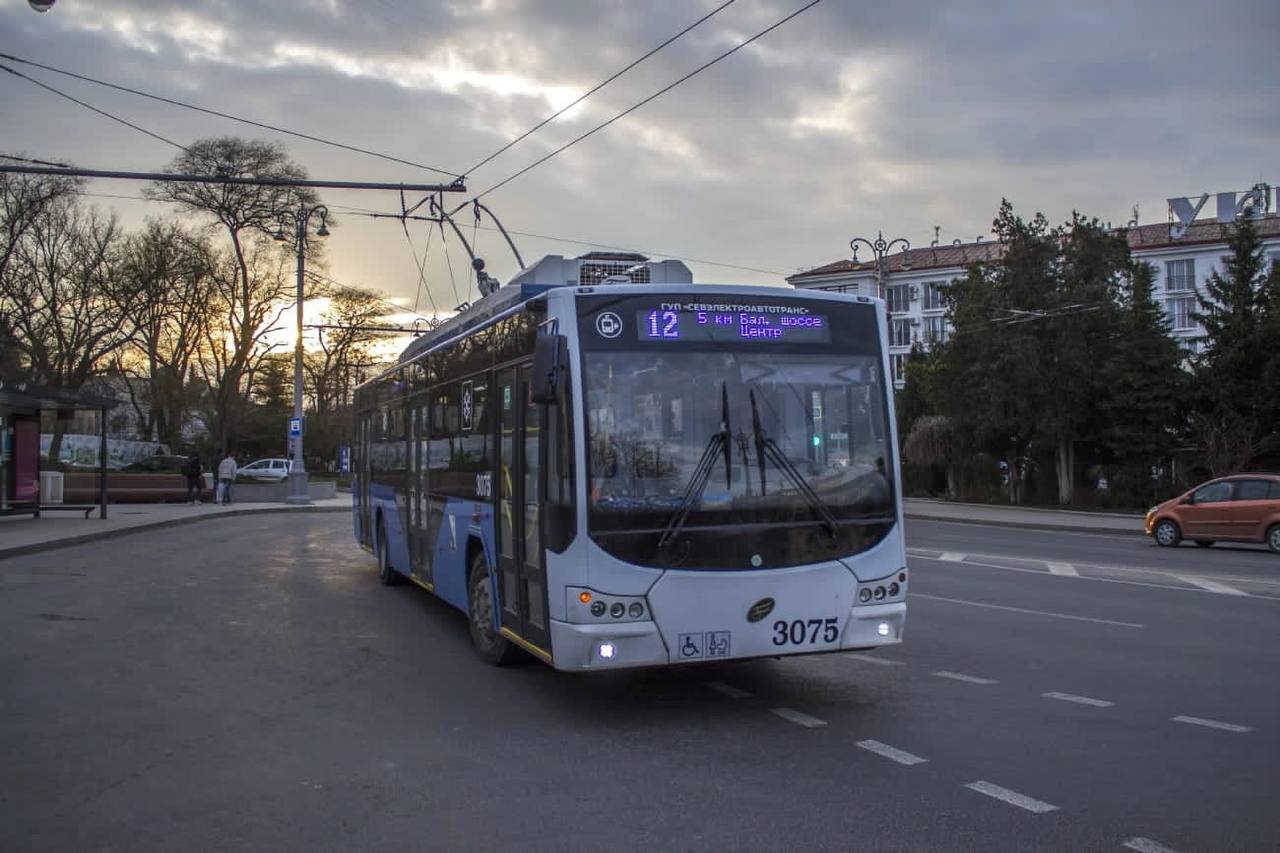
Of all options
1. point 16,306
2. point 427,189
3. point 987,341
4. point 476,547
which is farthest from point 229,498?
point 476,547

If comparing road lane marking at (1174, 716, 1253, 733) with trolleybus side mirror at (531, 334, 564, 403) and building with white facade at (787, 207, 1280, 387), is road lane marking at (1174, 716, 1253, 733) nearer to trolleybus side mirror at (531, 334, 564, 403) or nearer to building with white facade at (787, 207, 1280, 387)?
trolleybus side mirror at (531, 334, 564, 403)

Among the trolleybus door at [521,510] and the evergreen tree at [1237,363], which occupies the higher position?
the evergreen tree at [1237,363]

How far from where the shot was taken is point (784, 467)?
24.5 feet

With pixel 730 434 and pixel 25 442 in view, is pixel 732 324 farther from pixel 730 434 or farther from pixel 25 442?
pixel 25 442

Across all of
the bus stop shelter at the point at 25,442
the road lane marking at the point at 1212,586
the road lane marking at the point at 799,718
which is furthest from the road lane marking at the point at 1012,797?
the bus stop shelter at the point at 25,442

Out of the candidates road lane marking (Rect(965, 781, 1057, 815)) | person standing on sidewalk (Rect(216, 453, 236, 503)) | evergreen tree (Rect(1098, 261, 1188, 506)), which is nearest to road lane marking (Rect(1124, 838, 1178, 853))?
road lane marking (Rect(965, 781, 1057, 815))

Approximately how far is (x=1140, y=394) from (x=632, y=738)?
37.3 meters

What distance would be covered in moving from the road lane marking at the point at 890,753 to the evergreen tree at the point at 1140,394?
36396mm

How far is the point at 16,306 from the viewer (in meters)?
41.7

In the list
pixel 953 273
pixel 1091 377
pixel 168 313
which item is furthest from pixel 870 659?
pixel 953 273

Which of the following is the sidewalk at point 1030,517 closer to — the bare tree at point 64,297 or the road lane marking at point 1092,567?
the road lane marking at point 1092,567

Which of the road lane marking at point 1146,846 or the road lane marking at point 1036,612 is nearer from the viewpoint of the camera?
the road lane marking at point 1146,846

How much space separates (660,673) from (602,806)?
11.6ft

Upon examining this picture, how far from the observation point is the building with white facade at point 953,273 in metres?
76.0
